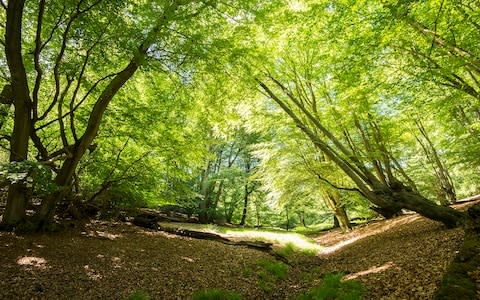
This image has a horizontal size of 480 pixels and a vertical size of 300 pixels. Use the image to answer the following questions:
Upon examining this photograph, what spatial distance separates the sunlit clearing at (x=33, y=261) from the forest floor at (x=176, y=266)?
15 mm

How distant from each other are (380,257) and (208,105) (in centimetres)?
686

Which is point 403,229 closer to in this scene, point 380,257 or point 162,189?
point 380,257

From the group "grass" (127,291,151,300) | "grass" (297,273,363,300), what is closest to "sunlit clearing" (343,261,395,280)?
"grass" (297,273,363,300)

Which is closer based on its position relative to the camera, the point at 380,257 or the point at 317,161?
the point at 380,257

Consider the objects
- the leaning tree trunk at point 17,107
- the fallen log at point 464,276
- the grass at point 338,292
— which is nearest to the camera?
the fallen log at point 464,276

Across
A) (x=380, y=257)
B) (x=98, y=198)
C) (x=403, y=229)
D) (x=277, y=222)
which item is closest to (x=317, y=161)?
(x=403, y=229)

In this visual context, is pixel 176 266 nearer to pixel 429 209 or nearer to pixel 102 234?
pixel 102 234

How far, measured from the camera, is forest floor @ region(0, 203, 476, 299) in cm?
514

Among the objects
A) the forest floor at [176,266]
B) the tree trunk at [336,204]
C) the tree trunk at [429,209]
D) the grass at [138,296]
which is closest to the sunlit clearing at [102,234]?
the forest floor at [176,266]

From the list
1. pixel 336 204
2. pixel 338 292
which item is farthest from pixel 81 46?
pixel 336 204

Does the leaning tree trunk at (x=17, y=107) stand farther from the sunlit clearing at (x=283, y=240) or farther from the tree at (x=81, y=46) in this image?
the sunlit clearing at (x=283, y=240)

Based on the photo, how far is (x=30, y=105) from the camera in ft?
22.8

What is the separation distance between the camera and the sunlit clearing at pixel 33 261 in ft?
18.2

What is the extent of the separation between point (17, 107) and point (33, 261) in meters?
3.36
